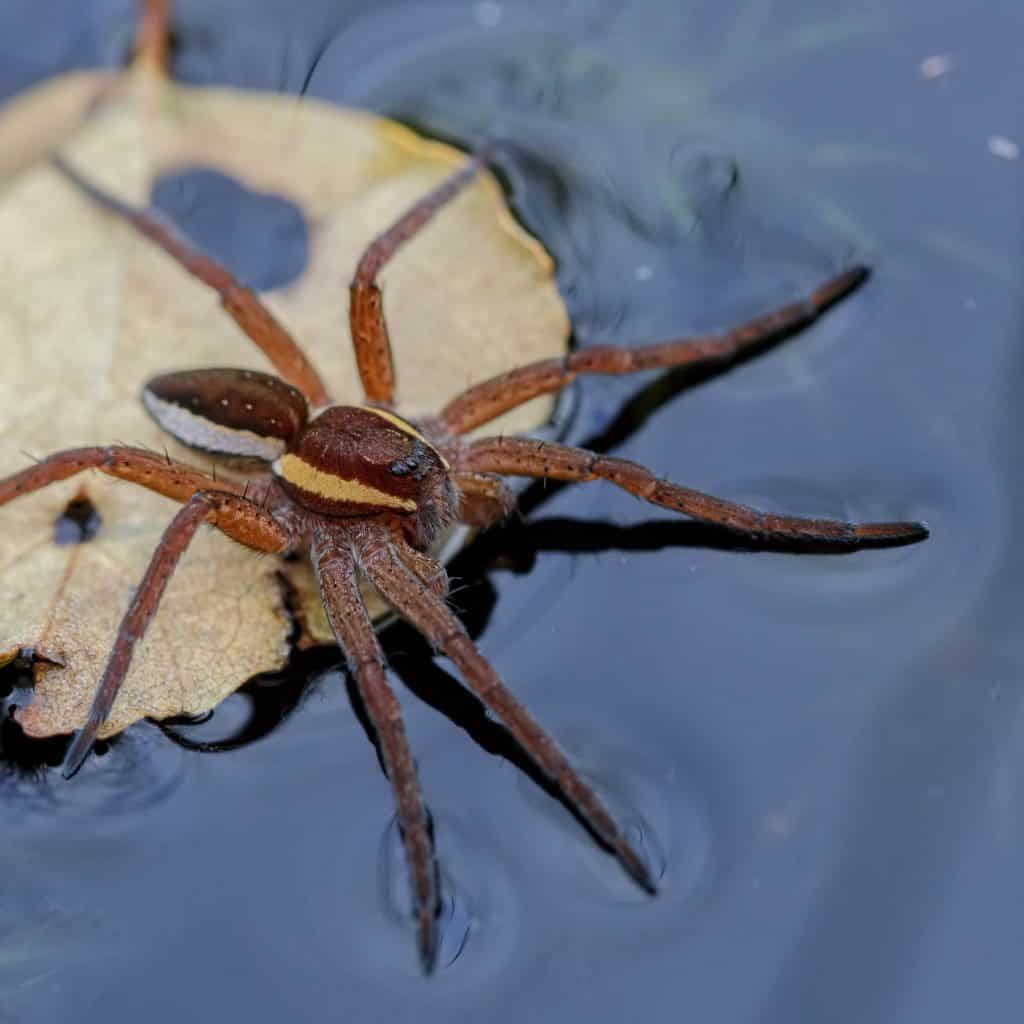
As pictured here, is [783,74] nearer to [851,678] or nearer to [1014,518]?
[1014,518]

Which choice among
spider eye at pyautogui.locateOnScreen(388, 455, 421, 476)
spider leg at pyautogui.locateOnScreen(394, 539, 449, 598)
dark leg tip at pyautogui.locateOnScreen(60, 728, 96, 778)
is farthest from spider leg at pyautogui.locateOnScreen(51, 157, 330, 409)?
dark leg tip at pyautogui.locateOnScreen(60, 728, 96, 778)

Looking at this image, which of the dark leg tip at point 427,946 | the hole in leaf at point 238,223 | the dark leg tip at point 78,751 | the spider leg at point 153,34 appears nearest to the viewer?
the dark leg tip at point 427,946

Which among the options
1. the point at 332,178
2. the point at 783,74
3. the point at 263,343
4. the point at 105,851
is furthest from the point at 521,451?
the point at 783,74

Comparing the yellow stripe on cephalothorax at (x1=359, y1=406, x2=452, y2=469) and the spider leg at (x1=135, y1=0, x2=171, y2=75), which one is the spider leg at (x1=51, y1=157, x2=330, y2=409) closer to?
the yellow stripe on cephalothorax at (x1=359, y1=406, x2=452, y2=469)

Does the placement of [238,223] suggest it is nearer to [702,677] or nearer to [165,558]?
[165,558]

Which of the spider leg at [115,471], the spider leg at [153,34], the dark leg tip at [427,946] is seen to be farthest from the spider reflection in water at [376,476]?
the spider leg at [153,34]

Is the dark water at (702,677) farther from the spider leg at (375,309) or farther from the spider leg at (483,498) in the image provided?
the spider leg at (375,309)
